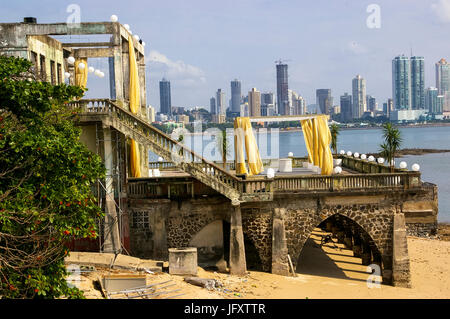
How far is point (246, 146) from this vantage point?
2662cm

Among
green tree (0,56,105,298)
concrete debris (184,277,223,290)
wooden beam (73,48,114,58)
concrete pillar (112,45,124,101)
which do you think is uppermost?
wooden beam (73,48,114,58)

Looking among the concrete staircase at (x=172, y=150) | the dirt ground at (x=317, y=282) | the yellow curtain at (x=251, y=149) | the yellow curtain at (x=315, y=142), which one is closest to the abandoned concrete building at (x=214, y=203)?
the concrete staircase at (x=172, y=150)

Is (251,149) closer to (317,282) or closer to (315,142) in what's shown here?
(315,142)

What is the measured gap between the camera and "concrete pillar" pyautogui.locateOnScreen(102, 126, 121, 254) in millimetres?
24562

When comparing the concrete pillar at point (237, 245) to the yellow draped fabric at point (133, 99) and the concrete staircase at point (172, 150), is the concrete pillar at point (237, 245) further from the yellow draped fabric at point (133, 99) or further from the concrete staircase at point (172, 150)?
the yellow draped fabric at point (133, 99)

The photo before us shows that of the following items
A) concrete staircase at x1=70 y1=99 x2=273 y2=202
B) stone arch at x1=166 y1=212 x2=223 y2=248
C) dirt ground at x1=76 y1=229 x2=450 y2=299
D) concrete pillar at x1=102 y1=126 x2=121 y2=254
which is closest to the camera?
dirt ground at x1=76 y1=229 x2=450 y2=299

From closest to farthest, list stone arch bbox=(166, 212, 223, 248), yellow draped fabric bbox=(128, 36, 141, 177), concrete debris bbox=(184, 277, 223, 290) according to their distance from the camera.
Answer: concrete debris bbox=(184, 277, 223, 290) < stone arch bbox=(166, 212, 223, 248) < yellow draped fabric bbox=(128, 36, 141, 177)

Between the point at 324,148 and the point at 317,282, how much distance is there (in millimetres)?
6335

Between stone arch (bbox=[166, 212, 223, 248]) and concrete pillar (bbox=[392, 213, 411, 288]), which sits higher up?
stone arch (bbox=[166, 212, 223, 248])

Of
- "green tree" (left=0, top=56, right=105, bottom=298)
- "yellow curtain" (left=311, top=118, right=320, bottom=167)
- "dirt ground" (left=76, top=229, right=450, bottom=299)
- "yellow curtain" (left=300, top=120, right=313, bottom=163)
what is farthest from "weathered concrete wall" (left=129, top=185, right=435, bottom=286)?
"green tree" (left=0, top=56, right=105, bottom=298)

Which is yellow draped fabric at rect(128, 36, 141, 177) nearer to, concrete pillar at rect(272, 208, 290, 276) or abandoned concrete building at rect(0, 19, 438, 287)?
abandoned concrete building at rect(0, 19, 438, 287)

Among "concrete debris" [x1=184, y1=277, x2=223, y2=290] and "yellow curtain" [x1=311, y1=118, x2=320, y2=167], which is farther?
"yellow curtain" [x1=311, y1=118, x2=320, y2=167]

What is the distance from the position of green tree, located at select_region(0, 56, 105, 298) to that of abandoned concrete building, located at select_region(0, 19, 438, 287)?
8524 millimetres

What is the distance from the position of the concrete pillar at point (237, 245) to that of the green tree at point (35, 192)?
928 centimetres
